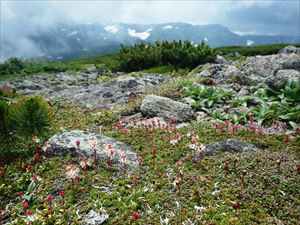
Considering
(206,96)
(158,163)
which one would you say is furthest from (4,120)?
(206,96)

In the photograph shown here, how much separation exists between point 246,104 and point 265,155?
6508 mm

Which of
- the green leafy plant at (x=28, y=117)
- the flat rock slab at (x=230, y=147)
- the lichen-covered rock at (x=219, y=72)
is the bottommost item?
the lichen-covered rock at (x=219, y=72)

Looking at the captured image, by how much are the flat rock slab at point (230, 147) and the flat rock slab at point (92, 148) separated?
2153 millimetres

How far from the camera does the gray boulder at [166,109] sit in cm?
1466

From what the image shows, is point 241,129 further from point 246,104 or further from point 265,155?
point 246,104

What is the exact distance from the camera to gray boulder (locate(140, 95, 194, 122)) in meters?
14.7

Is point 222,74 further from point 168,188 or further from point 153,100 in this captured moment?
point 168,188

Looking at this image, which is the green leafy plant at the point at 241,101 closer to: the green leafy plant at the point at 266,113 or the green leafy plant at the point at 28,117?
the green leafy plant at the point at 266,113

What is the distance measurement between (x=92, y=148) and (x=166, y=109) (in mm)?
5476

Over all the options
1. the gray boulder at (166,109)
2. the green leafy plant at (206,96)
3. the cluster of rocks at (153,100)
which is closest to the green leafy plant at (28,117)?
the cluster of rocks at (153,100)

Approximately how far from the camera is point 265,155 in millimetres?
9234

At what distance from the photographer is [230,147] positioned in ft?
33.1

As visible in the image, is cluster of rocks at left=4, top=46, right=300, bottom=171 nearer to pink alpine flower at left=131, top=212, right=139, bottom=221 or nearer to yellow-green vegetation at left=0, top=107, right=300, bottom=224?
yellow-green vegetation at left=0, top=107, right=300, bottom=224

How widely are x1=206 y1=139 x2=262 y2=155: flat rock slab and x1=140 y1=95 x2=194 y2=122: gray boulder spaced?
4317 millimetres
